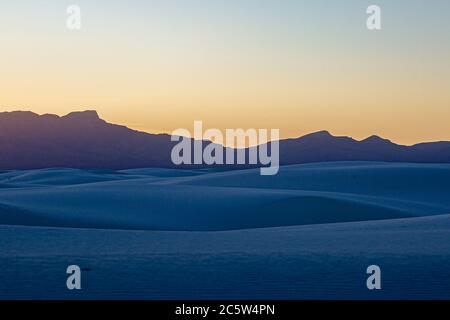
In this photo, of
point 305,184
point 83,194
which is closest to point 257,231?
point 83,194

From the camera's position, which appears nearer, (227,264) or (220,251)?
(227,264)

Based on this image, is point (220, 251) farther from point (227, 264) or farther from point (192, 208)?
point (192, 208)

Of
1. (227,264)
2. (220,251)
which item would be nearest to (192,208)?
(220,251)

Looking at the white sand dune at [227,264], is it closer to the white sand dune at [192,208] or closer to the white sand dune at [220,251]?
the white sand dune at [220,251]

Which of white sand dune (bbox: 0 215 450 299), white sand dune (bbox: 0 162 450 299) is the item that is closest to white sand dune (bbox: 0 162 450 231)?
white sand dune (bbox: 0 162 450 299)

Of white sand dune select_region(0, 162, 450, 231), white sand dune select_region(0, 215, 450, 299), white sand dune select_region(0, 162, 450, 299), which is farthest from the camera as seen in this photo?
white sand dune select_region(0, 162, 450, 231)

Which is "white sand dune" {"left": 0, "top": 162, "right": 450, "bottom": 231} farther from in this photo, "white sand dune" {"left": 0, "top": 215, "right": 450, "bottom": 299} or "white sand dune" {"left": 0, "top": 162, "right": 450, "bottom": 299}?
"white sand dune" {"left": 0, "top": 215, "right": 450, "bottom": 299}

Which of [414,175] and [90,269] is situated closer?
[90,269]

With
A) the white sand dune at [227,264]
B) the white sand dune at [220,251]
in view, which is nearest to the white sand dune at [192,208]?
the white sand dune at [220,251]

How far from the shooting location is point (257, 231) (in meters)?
16.7

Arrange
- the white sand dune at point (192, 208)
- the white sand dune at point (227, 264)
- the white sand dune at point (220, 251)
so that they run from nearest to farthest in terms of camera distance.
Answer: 1. the white sand dune at point (227, 264)
2. the white sand dune at point (220, 251)
3. the white sand dune at point (192, 208)
